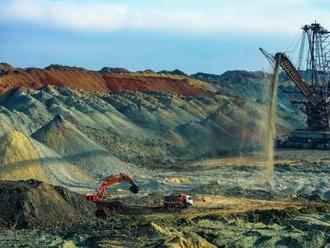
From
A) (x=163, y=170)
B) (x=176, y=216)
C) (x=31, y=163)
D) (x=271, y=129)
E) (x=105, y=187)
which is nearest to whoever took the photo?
(x=176, y=216)

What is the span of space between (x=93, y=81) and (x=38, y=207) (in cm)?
6066

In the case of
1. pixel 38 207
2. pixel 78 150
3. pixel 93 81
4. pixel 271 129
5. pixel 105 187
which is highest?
pixel 93 81

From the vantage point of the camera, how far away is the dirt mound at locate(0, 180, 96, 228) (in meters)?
23.4

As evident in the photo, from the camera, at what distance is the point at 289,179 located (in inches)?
1404

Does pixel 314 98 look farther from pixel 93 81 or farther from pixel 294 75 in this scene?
pixel 93 81

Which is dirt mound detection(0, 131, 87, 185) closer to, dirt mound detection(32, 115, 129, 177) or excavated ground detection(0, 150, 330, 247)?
dirt mound detection(32, 115, 129, 177)

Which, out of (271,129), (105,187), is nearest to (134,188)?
(105,187)

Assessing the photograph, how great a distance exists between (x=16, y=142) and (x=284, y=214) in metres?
13.2

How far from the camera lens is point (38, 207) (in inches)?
942

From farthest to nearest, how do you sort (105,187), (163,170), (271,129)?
(163,170)
(271,129)
(105,187)

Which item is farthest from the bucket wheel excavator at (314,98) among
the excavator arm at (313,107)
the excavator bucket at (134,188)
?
the excavator bucket at (134,188)

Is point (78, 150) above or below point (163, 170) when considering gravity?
above

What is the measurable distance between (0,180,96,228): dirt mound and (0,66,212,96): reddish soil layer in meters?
53.8

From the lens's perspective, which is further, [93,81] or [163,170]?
[93,81]
